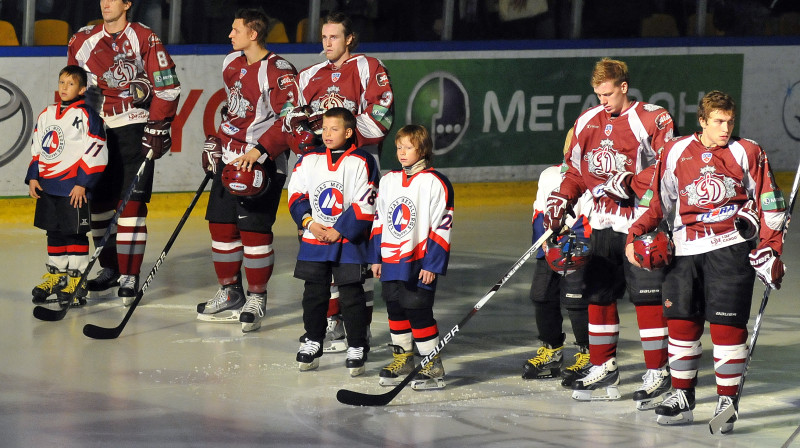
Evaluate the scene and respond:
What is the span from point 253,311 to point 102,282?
1050mm

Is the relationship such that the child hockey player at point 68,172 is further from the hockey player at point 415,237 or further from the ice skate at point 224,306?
the hockey player at point 415,237

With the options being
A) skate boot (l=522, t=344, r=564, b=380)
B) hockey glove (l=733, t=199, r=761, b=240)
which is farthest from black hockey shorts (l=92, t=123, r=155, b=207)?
hockey glove (l=733, t=199, r=761, b=240)

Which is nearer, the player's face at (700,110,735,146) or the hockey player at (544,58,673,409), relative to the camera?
the player's face at (700,110,735,146)

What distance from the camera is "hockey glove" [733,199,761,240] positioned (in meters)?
4.48

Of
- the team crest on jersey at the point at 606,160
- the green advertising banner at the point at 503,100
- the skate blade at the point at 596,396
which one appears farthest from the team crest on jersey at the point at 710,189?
the green advertising banner at the point at 503,100

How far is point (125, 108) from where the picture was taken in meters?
6.72

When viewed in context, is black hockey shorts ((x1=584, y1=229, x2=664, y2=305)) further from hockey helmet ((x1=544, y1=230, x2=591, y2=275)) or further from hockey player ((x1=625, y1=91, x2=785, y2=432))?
hockey player ((x1=625, y1=91, x2=785, y2=432))

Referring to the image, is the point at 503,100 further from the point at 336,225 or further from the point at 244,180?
the point at 336,225

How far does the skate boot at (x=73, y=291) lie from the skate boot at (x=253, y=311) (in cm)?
86

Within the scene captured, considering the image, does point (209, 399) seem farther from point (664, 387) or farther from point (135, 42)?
point (135, 42)

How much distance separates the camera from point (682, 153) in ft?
15.0

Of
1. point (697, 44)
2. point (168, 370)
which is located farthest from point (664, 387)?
point (697, 44)

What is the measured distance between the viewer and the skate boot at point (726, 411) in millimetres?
4531

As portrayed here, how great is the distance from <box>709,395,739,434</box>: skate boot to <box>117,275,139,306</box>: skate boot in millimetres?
3079
